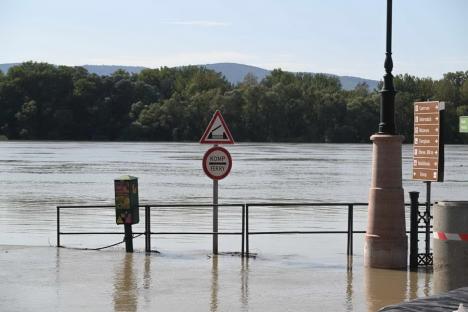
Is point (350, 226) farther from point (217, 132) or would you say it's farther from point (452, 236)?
point (452, 236)

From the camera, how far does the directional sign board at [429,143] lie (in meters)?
14.9

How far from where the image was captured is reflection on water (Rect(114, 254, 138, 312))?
1105 centimetres

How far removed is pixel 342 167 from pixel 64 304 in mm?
72076

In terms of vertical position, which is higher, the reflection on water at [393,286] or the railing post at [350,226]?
the railing post at [350,226]

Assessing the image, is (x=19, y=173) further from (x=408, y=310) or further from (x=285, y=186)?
(x=408, y=310)

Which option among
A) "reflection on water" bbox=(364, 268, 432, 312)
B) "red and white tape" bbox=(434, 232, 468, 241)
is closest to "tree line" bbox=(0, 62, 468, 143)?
"reflection on water" bbox=(364, 268, 432, 312)

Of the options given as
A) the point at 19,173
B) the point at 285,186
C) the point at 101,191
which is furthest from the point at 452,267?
the point at 19,173

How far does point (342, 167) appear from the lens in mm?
82375

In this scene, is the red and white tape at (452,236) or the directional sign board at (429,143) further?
the directional sign board at (429,143)

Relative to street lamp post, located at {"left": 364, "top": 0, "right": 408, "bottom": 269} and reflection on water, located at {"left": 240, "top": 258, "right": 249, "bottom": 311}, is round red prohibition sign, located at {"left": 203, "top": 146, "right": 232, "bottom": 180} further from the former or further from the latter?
street lamp post, located at {"left": 364, "top": 0, "right": 408, "bottom": 269}

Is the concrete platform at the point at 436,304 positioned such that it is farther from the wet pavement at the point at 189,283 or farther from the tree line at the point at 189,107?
the tree line at the point at 189,107

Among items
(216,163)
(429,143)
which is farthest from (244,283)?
(429,143)

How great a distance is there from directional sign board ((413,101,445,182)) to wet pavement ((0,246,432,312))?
1.68 meters

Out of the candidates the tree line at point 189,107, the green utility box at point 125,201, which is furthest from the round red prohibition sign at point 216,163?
the tree line at point 189,107
